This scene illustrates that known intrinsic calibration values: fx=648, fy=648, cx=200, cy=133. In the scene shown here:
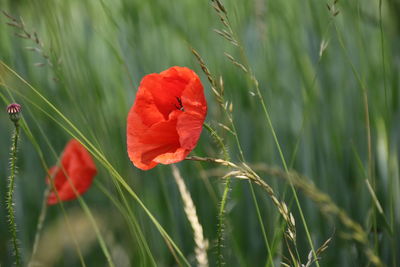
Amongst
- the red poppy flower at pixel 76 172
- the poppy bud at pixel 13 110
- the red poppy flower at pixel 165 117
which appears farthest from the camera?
the red poppy flower at pixel 76 172

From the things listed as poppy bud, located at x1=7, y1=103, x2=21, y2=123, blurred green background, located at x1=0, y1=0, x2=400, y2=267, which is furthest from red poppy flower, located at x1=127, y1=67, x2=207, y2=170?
blurred green background, located at x1=0, y1=0, x2=400, y2=267

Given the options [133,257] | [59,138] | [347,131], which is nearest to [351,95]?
[347,131]

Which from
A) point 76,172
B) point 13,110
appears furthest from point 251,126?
point 13,110

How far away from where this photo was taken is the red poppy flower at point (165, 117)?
0.85 metres

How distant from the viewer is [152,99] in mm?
938

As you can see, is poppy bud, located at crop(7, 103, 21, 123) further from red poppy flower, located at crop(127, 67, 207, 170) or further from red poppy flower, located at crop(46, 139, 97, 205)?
red poppy flower, located at crop(46, 139, 97, 205)

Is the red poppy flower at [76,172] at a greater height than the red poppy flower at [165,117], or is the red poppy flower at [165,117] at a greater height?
the red poppy flower at [165,117]

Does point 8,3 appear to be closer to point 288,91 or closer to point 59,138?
point 59,138

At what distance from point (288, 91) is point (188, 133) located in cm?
79

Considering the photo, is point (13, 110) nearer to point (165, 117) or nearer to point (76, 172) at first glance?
point (165, 117)

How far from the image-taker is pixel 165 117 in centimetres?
98

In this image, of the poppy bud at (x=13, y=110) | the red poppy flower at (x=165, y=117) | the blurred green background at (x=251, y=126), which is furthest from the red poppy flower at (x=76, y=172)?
the poppy bud at (x=13, y=110)

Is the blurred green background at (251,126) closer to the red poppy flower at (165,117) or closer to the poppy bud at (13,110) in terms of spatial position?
the red poppy flower at (165,117)

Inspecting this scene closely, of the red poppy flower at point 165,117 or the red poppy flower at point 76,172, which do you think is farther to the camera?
the red poppy flower at point 76,172
